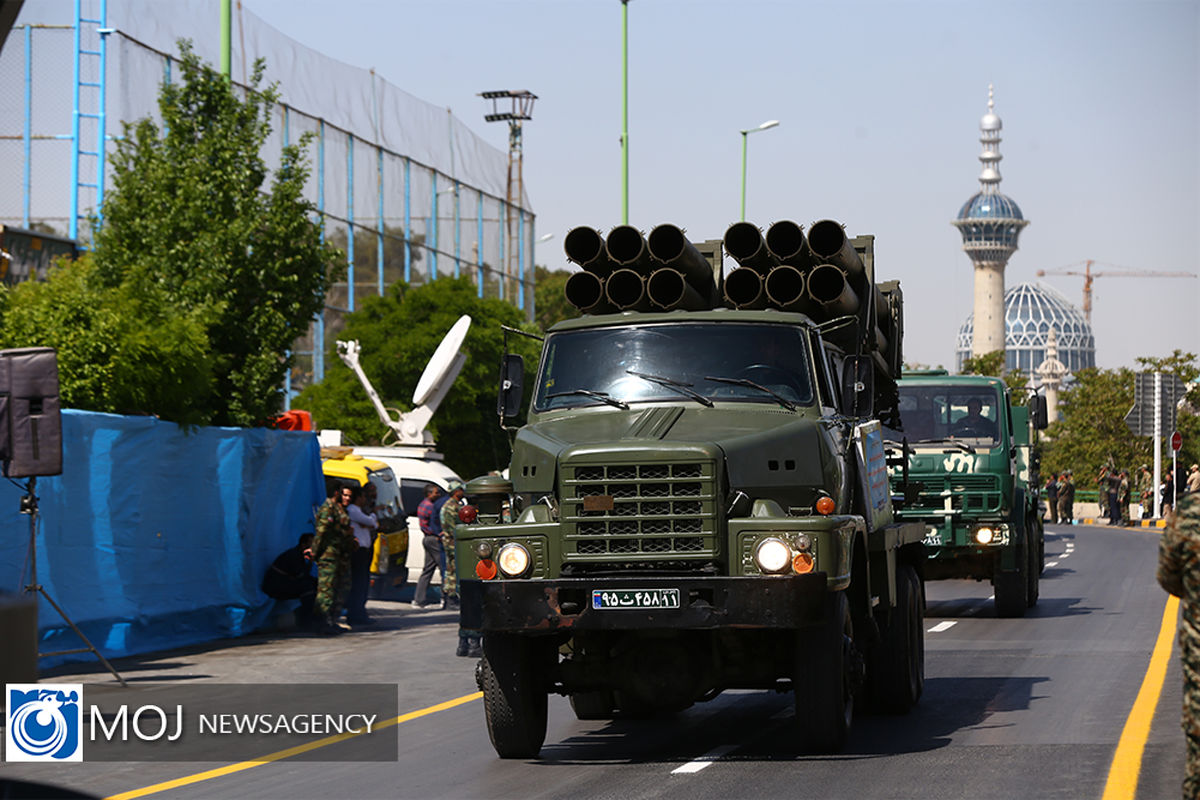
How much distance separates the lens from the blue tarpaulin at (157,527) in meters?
16.3

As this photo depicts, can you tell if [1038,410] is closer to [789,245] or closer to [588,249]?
[789,245]

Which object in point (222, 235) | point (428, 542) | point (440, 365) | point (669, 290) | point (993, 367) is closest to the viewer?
point (669, 290)

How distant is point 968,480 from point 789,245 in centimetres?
917

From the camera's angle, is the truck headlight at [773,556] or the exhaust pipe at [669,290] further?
the exhaust pipe at [669,290]

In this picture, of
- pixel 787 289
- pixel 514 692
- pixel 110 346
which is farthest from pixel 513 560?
pixel 110 346

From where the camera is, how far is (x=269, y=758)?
11164mm

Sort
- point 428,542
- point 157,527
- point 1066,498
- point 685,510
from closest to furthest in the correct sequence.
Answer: point 685,510 → point 157,527 → point 428,542 → point 1066,498

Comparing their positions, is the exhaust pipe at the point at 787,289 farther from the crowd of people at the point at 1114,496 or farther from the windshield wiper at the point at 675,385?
the crowd of people at the point at 1114,496

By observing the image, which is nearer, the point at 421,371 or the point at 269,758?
the point at 269,758

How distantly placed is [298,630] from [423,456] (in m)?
9.80

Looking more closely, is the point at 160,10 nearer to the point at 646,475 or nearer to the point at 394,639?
the point at 394,639

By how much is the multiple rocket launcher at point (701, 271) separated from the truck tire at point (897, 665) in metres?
2.21

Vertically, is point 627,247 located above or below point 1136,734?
above

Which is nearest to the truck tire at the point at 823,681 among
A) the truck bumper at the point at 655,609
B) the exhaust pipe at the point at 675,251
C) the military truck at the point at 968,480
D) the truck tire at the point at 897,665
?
the truck bumper at the point at 655,609
